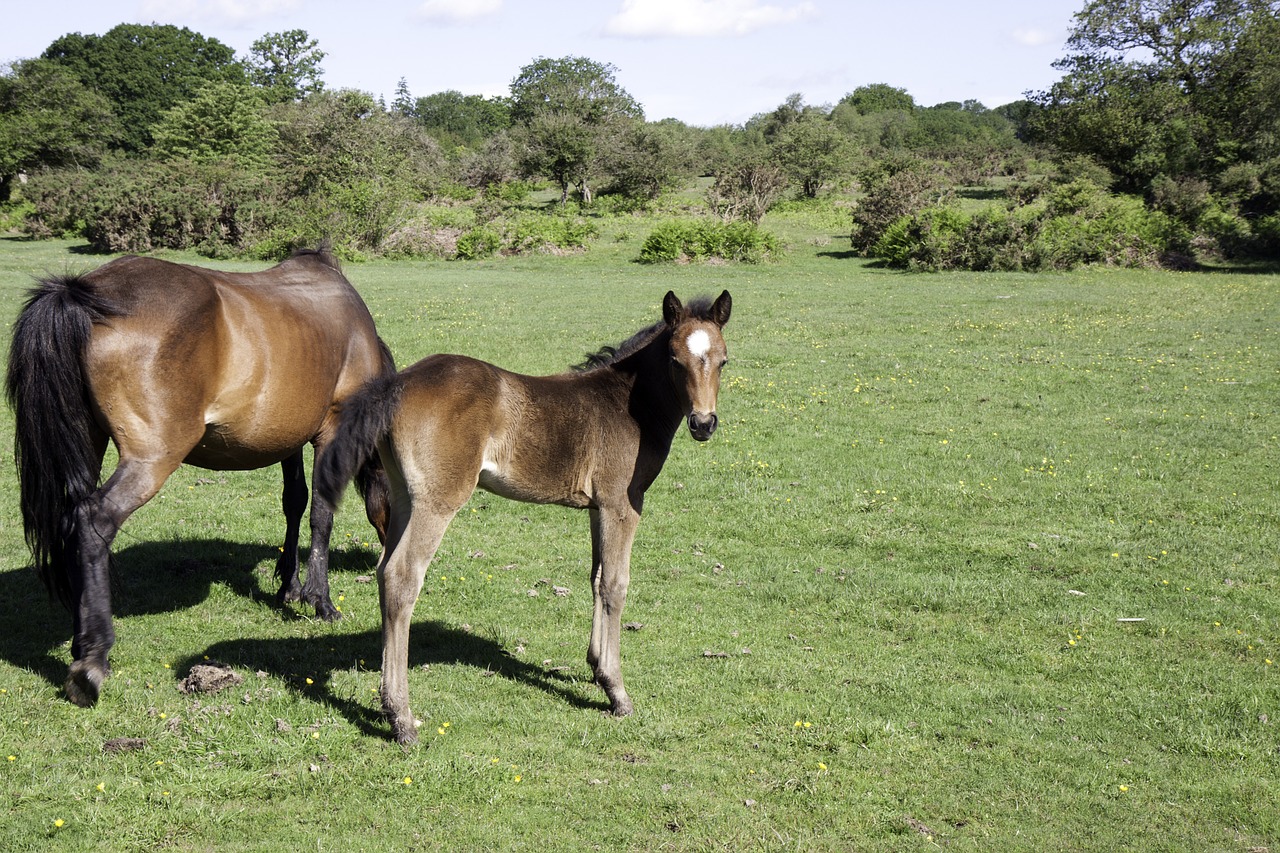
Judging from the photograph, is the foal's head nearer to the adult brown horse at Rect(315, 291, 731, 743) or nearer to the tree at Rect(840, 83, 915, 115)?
the adult brown horse at Rect(315, 291, 731, 743)

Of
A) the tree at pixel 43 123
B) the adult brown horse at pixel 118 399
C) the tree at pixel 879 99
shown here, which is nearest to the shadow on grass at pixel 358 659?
the adult brown horse at pixel 118 399

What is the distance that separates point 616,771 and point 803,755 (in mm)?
1044

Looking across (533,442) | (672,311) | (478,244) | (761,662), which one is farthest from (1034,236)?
(533,442)

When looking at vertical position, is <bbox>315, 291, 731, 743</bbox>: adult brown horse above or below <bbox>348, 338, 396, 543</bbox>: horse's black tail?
above

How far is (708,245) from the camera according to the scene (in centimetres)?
3653

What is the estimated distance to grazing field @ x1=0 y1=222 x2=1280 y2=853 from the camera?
16.0 ft

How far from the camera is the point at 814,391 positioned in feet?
51.4

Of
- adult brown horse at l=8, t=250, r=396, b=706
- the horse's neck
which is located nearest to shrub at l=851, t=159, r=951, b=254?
the horse's neck

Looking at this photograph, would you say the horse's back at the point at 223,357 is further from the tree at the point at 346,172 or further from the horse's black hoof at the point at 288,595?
the tree at the point at 346,172

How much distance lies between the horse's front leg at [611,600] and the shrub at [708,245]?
30.6 meters

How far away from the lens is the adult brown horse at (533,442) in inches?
211

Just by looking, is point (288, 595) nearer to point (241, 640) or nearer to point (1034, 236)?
point (241, 640)

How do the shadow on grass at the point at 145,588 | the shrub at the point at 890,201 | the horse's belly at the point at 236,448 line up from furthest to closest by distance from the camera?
1. the shrub at the point at 890,201
2. the shadow on grass at the point at 145,588
3. the horse's belly at the point at 236,448

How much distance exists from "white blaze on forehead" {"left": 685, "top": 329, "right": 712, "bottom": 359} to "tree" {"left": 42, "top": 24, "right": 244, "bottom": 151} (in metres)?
80.9
